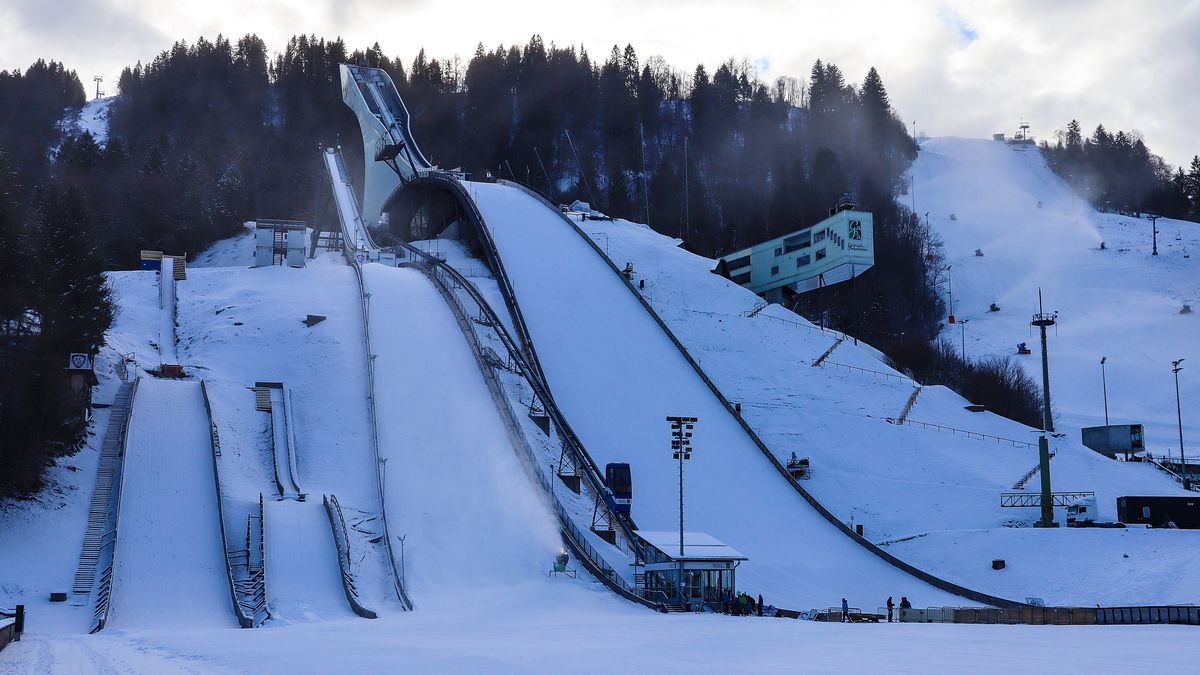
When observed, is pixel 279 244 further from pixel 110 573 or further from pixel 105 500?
pixel 110 573

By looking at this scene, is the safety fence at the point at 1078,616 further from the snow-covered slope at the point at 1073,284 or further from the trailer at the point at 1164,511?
the snow-covered slope at the point at 1073,284

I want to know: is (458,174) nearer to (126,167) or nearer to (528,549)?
(126,167)

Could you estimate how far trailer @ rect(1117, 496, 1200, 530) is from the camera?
30.8 m

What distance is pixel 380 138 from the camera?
62250 mm

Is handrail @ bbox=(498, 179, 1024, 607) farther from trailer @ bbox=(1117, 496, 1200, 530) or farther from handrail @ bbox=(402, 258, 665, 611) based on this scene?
handrail @ bbox=(402, 258, 665, 611)

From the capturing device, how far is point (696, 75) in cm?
10094

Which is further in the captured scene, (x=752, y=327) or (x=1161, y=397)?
(x=1161, y=397)

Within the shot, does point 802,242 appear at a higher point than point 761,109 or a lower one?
lower

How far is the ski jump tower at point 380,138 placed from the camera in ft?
197

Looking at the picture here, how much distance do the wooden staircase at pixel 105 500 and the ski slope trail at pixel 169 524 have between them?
0.23 m

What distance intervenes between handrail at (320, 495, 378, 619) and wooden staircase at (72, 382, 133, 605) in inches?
166

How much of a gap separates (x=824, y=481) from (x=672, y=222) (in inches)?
1895

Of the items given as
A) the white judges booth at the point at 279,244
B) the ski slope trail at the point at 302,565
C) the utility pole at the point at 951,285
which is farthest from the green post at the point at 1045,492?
the utility pole at the point at 951,285

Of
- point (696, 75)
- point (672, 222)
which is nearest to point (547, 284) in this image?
point (672, 222)
